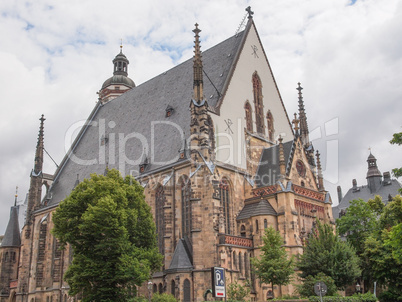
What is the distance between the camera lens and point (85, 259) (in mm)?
25250

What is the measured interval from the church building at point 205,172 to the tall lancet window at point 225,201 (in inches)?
2.7

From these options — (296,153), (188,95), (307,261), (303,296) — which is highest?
(188,95)

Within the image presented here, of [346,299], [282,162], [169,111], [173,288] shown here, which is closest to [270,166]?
[282,162]

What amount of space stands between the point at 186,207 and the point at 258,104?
11.2 m

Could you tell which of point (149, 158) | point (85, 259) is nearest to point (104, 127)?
point (149, 158)

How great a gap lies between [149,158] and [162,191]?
13.8 ft

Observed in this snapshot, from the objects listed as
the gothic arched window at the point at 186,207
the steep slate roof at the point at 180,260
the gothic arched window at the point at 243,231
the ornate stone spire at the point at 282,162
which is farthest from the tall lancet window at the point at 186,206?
the ornate stone spire at the point at 282,162

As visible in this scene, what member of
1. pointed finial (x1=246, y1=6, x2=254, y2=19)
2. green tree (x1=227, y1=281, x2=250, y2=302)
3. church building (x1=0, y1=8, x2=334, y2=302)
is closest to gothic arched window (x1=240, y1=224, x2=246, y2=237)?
church building (x1=0, y1=8, x2=334, y2=302)

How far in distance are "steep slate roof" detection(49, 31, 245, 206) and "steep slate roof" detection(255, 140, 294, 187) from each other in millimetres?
5673

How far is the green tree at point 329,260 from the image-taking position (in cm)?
2720

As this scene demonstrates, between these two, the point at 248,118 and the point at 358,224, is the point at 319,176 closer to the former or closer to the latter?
the point at 358,224

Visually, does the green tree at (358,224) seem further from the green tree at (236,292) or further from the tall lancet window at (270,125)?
the green tree at (236,292)

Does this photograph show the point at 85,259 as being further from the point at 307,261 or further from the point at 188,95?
the point at 188,95

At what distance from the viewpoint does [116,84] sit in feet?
191
